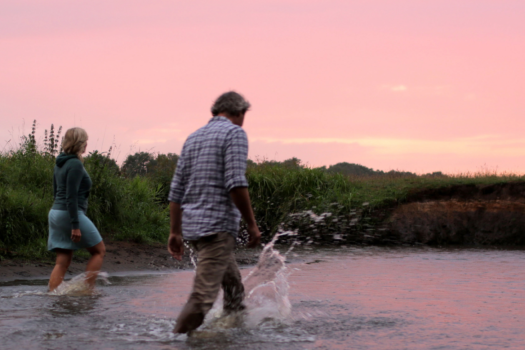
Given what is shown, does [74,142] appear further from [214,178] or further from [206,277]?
[206,277]

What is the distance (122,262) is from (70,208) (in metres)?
3.92

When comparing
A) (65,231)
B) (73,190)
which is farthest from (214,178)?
(65,231)

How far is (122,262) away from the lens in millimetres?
10062

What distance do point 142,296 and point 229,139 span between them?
3307mm

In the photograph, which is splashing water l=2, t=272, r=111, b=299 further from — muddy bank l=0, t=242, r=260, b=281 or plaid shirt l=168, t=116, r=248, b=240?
plaid shirt l=168, t=116, r=248, b=240

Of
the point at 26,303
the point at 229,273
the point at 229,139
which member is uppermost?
the point at 229,139

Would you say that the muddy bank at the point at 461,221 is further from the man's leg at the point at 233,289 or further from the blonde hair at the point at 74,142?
the man's leg at the point at 233,289

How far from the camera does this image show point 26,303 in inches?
253

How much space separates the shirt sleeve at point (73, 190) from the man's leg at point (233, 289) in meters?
2.07

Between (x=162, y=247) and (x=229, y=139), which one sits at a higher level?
(x=229, y=139)

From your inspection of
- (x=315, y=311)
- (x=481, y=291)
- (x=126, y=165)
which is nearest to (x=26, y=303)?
(x=315, y=311)

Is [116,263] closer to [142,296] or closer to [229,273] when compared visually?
[142,296]

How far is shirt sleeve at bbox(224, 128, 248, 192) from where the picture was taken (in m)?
4.40

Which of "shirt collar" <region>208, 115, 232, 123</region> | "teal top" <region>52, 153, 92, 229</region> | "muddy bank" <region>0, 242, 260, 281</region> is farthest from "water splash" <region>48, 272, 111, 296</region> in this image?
"shirt collar" <region>208, 115, 232, 123</region>
